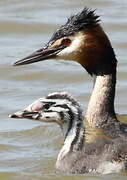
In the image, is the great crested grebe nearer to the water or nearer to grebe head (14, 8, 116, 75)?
grebe head (14, 8, 116, 75)

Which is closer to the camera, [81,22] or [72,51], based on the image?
[81,22]

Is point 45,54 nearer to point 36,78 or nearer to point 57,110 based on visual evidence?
point 57,110

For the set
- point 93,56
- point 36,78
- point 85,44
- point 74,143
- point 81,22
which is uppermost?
point 81,22

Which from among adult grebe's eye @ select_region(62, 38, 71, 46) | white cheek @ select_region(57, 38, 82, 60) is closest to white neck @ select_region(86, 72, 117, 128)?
white cheek @ select_region(57, 38, 82, 60)

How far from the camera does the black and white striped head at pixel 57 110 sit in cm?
1120

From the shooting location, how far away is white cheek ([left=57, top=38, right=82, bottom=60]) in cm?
1191

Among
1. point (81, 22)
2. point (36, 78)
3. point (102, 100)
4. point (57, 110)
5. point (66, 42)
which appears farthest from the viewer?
point (36, 78)

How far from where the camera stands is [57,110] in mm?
11211

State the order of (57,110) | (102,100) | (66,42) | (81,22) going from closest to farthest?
(57,110) → (81,22) → (66,42) → (102,100)

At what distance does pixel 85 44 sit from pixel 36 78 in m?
3.53

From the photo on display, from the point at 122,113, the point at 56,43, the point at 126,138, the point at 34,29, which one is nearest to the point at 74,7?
the point at 34,29

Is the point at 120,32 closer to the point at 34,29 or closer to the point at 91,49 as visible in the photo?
the point at 34,29

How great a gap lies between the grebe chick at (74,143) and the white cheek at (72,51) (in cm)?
82

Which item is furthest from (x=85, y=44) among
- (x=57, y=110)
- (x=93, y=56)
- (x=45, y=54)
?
(x=57, y=110)
